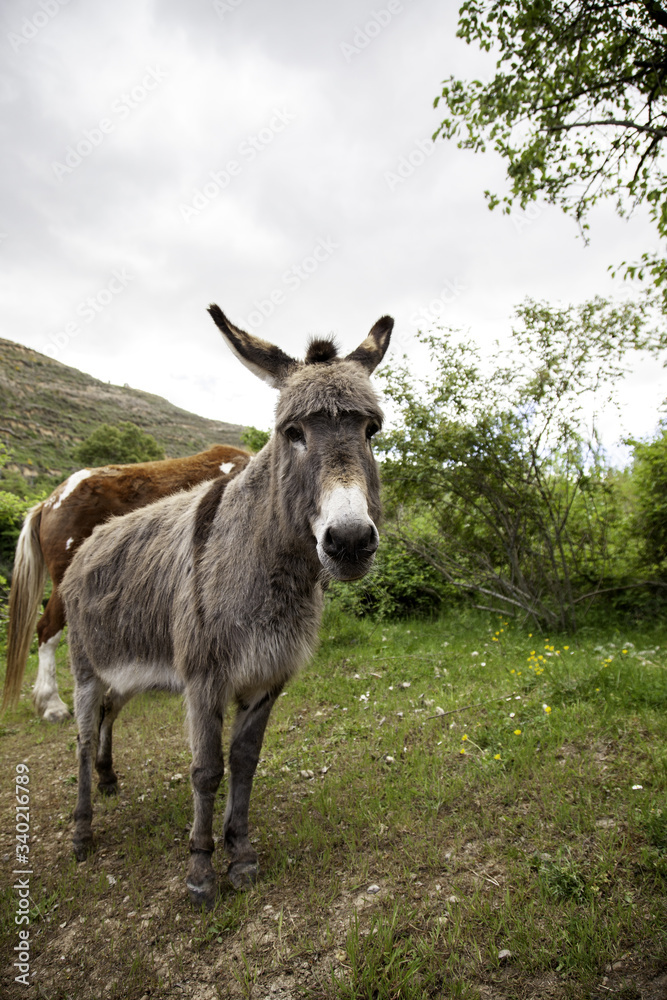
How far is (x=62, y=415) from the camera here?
34969mm

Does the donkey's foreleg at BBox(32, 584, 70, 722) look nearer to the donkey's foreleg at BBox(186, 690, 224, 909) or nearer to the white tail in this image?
the white tail

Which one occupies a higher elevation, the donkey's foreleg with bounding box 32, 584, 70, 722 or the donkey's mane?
the donkey's mane

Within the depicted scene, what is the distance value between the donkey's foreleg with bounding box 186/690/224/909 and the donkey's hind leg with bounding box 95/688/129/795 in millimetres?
1498

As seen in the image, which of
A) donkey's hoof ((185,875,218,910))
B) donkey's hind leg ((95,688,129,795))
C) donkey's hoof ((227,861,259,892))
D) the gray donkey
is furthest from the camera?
donkey's hind leg ((95,688,129,795))

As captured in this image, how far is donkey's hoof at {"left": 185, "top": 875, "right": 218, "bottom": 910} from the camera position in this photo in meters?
2.46

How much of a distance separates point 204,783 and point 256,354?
7.94 feet

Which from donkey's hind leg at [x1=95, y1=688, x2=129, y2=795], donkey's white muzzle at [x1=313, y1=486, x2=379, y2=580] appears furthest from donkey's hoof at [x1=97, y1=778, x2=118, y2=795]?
donkey's white muzzle at [x1=313, y1=486, x2=379, y2=580]

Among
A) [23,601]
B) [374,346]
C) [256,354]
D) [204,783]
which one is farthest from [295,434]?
[23,601]

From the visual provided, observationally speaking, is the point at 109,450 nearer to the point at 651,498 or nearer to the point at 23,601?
the point at 23,601

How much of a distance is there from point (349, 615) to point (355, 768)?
511 centimetres

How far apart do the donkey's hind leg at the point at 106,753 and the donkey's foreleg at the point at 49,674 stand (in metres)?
2.31

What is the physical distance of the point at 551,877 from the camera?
2270 millimetres

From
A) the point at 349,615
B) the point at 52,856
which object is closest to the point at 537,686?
the point at 52,856

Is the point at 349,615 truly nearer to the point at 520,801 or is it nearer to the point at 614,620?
the point at 614,620
